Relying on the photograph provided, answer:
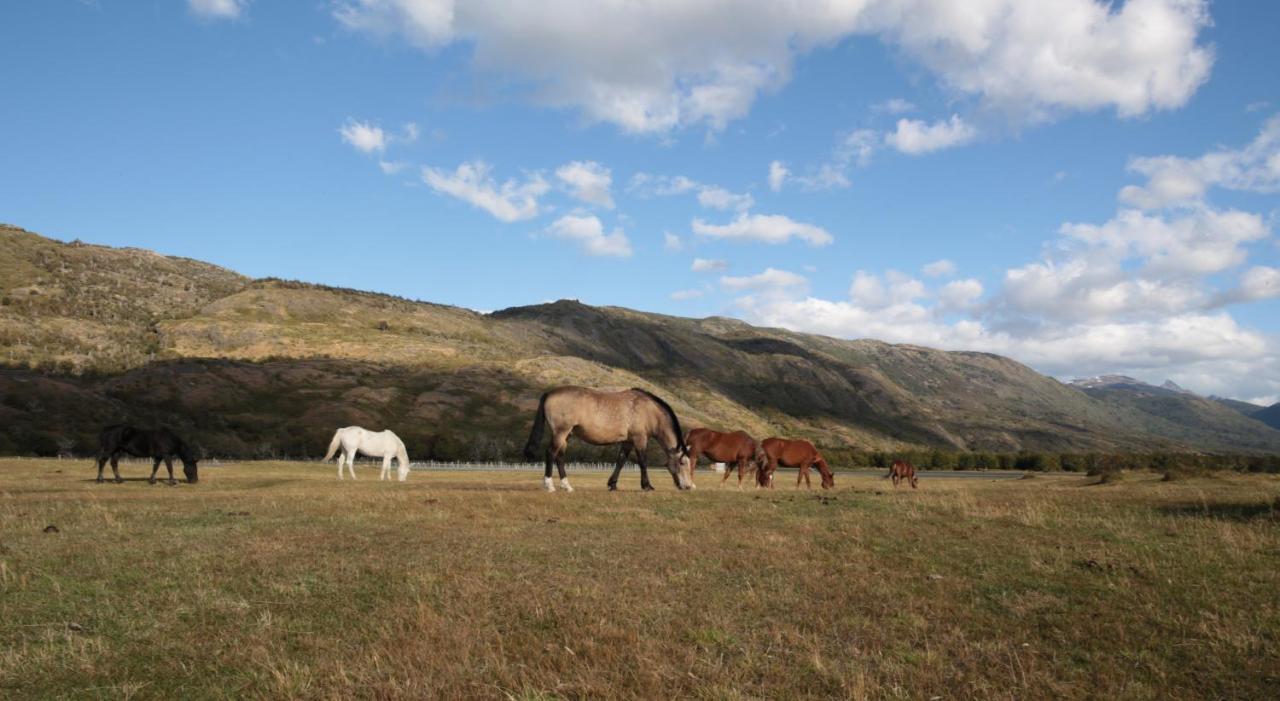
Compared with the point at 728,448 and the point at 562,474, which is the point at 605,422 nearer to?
the point at 562,474

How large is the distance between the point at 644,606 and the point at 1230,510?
16.1m

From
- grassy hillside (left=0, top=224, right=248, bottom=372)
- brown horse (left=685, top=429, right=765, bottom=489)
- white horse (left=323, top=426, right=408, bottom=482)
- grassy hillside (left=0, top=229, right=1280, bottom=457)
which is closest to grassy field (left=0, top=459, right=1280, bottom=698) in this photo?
brown horse (left=685, top=429, right=765, bottom=489)

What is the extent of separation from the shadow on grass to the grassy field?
42 centimetres

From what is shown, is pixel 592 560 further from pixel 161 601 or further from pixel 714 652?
pixel 161 601

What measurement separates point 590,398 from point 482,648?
14568 millimetres

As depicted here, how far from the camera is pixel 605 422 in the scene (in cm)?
2158

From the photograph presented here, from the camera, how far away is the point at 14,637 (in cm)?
750

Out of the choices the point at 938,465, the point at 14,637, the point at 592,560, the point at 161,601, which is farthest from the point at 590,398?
the point at 938,465

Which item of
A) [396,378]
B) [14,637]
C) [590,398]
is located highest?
[396,378]

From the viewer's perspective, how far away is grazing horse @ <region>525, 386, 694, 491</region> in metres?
21.3

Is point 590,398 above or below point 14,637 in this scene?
above

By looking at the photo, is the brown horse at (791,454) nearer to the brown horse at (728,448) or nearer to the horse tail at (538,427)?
the brown horse at (728,448)

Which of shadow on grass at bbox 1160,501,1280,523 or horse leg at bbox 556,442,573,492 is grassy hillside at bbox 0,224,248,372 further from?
shadow on grass at bbox 1160,501,1280,523

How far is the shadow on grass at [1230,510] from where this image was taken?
1535 centimetres
